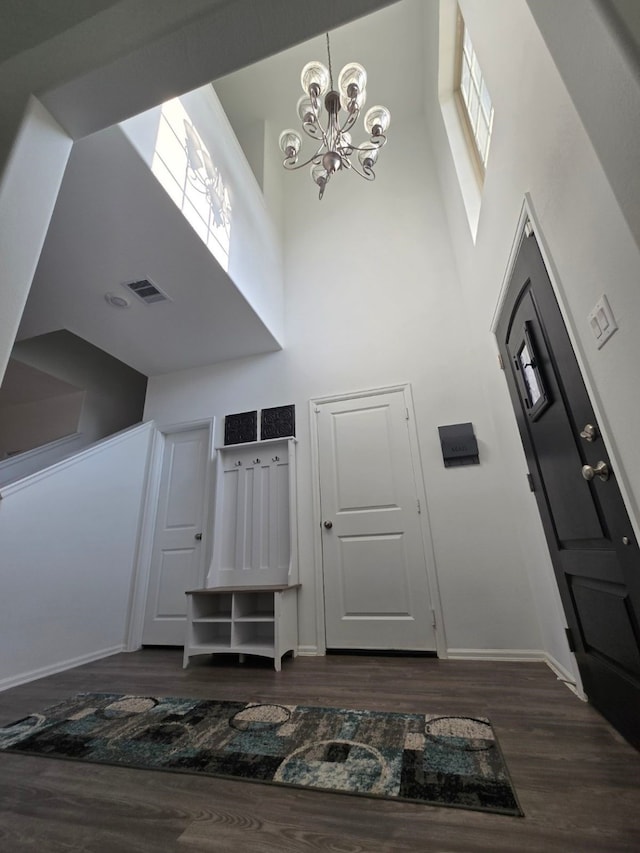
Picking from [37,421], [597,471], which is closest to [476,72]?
[597,471]

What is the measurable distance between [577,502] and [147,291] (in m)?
3.10

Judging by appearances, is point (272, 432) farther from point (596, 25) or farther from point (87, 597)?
point (596, 25)

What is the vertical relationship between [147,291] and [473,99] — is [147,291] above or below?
below

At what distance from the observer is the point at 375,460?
303cm

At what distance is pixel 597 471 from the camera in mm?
1225

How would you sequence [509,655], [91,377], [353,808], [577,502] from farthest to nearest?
[91,377]
[509,655]
[577,502]
[353,808]

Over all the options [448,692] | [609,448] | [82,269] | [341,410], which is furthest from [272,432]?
[609,448]

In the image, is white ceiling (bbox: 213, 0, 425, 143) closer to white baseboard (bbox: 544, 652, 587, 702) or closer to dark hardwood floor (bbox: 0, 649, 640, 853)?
white baseboard (bbox: 544, 652, 587, 702)

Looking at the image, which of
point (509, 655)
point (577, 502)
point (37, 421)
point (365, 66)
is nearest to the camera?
point (577, 502)

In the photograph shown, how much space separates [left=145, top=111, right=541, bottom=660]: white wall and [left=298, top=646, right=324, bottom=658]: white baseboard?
0.18 feet

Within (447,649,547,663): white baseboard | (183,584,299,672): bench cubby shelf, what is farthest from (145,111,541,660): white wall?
(183,584,299,672): bench cubby shelf

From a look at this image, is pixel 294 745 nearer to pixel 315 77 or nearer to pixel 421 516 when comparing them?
pixel 421 516

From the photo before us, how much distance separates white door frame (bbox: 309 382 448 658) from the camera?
2.59 meters

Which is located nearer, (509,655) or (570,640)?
(570,640)
